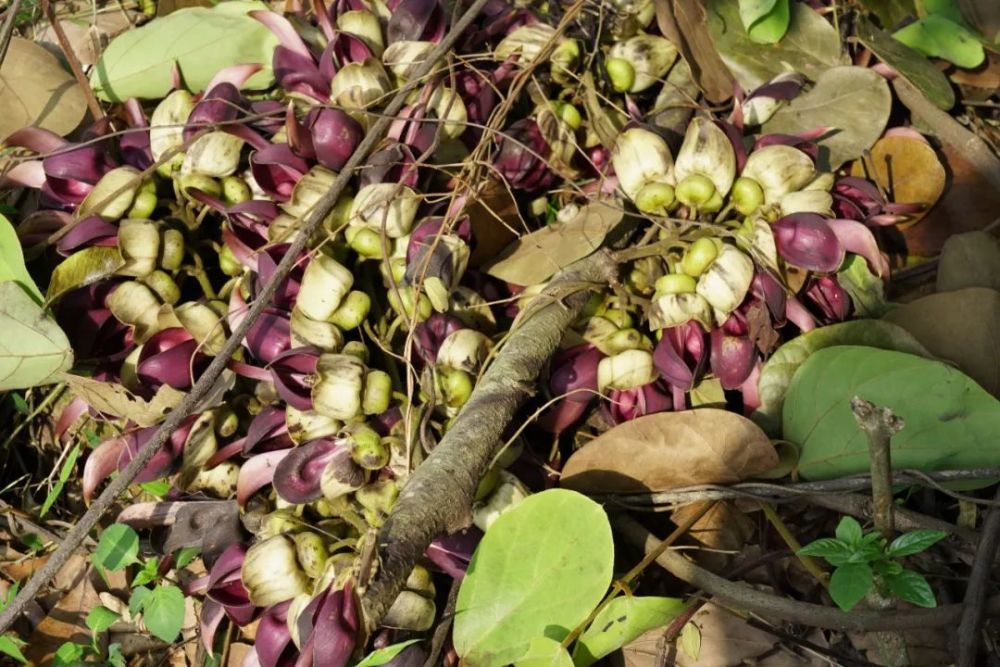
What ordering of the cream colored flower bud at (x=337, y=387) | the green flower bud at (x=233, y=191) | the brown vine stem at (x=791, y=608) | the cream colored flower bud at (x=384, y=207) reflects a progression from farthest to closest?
the green flower bud at (x=233, y=191) < the cream colored flower bud at (x=384, y=207) < the cream colored flower bud at (x=337, y=387) < the brown vine stem at (x=791, y=608)

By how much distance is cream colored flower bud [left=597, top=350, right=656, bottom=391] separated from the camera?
3.83 ft

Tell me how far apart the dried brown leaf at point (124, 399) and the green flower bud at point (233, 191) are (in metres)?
0.28

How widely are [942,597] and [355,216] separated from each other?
84 centimetres

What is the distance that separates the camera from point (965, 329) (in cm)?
117

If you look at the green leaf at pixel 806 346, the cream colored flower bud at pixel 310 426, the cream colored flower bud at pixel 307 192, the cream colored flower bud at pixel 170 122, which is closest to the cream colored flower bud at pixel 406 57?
the cream colored flower bud at pixel 307 192

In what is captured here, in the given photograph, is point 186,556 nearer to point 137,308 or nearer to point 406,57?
point 137,308

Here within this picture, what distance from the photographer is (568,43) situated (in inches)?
52.6

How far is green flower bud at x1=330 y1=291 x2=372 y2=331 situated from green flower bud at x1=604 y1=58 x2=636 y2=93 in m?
0.53

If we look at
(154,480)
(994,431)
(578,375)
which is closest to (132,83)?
(154,480)

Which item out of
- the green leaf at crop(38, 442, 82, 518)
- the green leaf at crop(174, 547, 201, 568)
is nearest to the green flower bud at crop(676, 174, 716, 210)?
the green leaf at crop(174, 547, 201, 568)

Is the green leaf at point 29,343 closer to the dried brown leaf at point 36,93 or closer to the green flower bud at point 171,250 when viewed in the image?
the green flower bud at point 171,250

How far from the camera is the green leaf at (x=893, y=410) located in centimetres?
106

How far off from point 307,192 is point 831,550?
0.77 meters

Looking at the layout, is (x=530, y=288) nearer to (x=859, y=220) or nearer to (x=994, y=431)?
(x=859, y=220)
